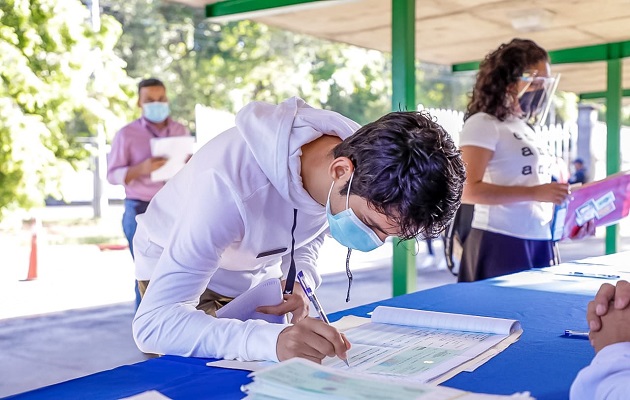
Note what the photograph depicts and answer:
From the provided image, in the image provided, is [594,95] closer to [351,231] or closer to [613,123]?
[613,123]

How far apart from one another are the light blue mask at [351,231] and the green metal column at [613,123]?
18.1ft

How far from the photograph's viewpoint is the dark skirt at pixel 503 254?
118 inches

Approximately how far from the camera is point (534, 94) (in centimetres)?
306

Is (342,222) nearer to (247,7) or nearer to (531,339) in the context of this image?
(531,339)

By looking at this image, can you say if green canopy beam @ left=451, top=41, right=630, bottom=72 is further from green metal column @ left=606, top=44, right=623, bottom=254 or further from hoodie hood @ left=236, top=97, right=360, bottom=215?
hoodie hood @ left=236, top=97, right=360, bottom=215

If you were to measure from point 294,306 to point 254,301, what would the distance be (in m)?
0.13

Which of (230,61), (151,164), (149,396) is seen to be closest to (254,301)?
(149,396)

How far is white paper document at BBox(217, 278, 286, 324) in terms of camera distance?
5.49 feet

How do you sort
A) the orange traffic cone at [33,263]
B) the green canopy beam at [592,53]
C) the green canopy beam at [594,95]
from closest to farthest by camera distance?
1. the green canopy beam at [592,53]
2. the orange traffic cone at [33,263]
3. the green canopy beam at [594,95]

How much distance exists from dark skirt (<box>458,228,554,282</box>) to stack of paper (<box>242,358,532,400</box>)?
192cm

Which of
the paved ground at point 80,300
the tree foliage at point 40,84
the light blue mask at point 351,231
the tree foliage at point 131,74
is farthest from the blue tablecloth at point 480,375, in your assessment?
the tree foliage at point 40,84

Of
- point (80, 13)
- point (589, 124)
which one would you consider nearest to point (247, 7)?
point (80, 13)

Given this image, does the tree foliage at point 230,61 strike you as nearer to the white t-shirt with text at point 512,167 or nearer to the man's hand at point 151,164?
the man's hand at point 151,164

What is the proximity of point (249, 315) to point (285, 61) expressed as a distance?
14624 mm
